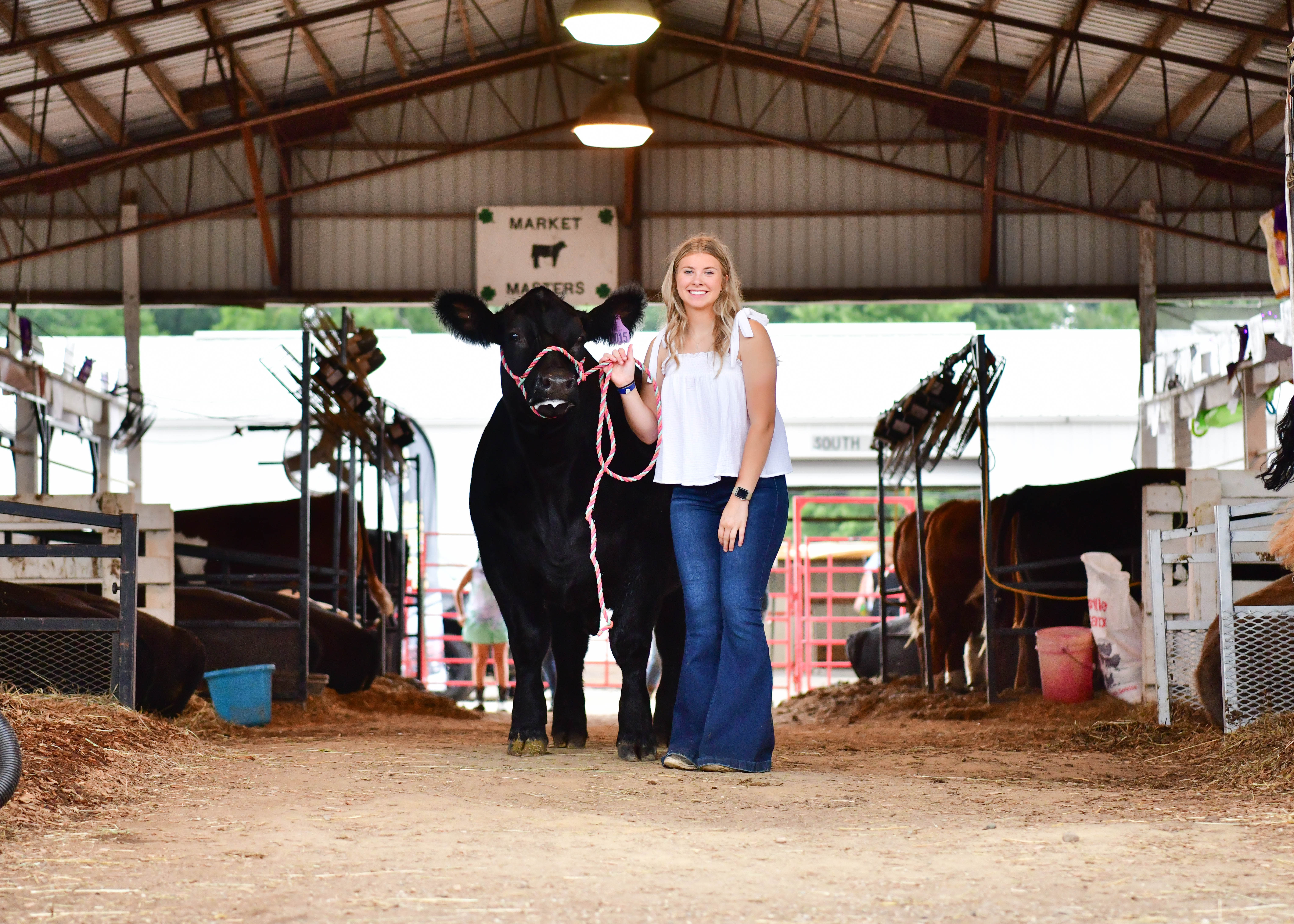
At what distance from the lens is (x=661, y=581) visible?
5355mm

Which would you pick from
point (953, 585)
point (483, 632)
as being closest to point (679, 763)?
point (953, 585)

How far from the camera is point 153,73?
47.1ft

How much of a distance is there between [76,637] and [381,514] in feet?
18.7

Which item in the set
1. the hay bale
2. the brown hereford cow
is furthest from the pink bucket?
the hay bale

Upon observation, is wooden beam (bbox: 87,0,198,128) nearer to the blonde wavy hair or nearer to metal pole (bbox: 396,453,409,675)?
metal pole (bbox: 396,453,409,675)

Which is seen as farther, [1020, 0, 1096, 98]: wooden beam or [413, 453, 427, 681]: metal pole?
[413, 453, 427, 681]: metal pole

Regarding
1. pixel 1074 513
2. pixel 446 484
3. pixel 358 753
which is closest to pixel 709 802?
pixel 358 753

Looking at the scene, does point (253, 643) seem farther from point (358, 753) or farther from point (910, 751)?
point (910, 751)

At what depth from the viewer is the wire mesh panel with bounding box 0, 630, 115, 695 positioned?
5547 mm

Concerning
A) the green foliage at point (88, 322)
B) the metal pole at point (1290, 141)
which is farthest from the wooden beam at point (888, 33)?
Result: the green foliage at point (88, 322)

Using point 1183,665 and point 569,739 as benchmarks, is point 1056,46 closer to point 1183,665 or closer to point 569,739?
point 1183,665

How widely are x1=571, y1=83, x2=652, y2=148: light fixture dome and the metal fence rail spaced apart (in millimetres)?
7899

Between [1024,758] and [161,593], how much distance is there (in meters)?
4.23

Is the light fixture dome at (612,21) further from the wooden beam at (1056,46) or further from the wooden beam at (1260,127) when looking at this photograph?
the wooden beam at (1260,127)
